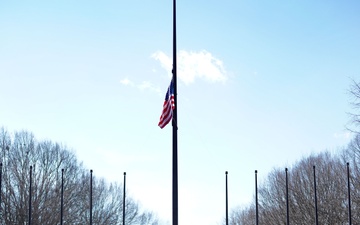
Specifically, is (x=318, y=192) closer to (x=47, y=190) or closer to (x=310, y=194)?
(x=310, y=194)

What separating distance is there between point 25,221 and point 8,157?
4.97m

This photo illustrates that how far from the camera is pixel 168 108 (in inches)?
873

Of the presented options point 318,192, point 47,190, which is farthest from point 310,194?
point 47,190

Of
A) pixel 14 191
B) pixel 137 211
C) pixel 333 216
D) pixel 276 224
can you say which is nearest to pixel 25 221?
pixel 14 191

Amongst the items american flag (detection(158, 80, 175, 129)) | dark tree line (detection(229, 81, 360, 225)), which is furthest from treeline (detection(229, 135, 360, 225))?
american flag (detection(158, 80, 175, 129))

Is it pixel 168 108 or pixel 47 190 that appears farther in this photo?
pixel 47 190

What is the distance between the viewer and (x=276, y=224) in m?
52.2

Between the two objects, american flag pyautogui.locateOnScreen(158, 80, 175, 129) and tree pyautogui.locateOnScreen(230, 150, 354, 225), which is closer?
american flag pyautogui.locateOnScreen(158, 80, 175, 129)

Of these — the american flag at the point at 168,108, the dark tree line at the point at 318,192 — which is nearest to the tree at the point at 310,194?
the dark tree line at the point at 318,192

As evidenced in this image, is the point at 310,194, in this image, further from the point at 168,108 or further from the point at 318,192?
the point at 168,108

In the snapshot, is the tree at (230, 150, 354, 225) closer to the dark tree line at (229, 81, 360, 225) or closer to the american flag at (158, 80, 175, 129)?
the dark tree line at (229, 81, 360, 225)

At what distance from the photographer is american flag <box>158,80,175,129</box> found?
22.1 meters

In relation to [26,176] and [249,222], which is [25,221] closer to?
[26,176]

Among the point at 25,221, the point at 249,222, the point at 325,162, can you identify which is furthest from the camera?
the point at 249,222
